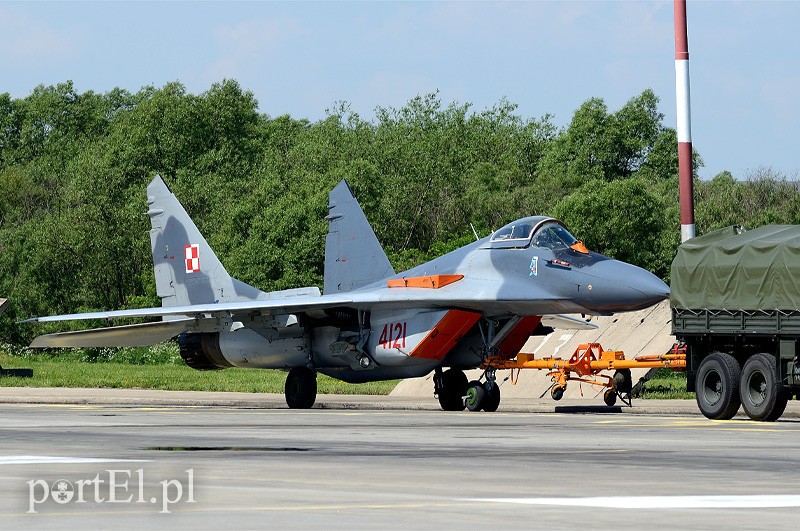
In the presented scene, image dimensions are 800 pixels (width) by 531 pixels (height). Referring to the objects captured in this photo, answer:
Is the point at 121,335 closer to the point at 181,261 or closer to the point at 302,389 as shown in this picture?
the point at 181,261

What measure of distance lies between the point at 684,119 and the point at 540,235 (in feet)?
20.0

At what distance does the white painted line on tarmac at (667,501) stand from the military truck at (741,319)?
33.1 feet

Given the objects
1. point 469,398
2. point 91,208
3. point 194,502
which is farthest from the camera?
point 91,208

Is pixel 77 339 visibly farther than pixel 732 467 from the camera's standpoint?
Yes

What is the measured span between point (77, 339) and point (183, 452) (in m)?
14.6

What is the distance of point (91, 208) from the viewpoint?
233 ft

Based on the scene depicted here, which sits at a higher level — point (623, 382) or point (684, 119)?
point (684, 119)

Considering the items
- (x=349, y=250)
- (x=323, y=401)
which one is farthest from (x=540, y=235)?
(x=323, y=401)

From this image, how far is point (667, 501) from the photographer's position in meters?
9.45

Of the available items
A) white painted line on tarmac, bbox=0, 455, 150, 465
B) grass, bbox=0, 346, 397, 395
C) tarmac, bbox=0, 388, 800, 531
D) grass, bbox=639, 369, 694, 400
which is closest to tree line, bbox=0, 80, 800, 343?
grass, bbox=0, 346, 397, 395

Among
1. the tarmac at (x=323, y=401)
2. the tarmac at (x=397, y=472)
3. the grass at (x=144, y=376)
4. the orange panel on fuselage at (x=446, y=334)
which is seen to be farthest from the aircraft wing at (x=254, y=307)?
the grass at (x=144, y=376)

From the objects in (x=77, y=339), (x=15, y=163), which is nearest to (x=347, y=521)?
(x=77, y=339)

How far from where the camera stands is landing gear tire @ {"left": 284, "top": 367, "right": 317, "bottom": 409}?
26047 millimetres

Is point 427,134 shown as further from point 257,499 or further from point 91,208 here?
point 257,499
